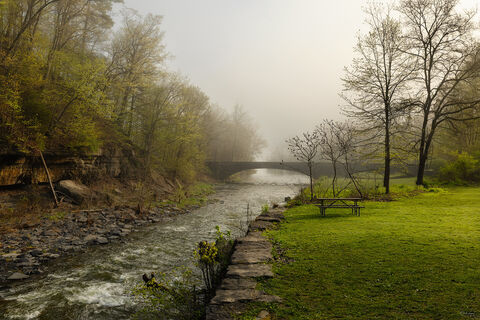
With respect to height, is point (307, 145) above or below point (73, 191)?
above

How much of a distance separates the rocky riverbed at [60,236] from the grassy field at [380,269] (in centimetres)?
800

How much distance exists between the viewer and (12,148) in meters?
14.2

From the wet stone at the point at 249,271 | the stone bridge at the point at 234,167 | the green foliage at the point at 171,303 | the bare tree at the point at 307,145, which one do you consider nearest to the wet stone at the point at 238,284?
the wet stone at the point at 249,271

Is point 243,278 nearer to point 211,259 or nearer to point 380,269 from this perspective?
point 211,259

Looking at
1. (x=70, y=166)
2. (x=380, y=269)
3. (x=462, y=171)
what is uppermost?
(x=70, y=166)

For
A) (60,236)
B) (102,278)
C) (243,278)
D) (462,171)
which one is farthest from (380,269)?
(462,171)

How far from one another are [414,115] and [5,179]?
26309mm

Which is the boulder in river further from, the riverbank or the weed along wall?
the weed along wall

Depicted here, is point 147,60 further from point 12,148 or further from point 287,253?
point 287,253

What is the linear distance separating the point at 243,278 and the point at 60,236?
10.2 metres

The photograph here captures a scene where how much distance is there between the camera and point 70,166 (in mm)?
18094

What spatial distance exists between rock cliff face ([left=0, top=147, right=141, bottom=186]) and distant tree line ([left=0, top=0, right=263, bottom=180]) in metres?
0.62

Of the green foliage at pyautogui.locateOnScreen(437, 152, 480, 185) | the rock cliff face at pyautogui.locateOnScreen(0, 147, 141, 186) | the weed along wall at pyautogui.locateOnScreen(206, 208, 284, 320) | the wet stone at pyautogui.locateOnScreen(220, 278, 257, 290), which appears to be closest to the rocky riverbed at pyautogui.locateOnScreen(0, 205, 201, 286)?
the rock cliff face at pyautogui.locateOnScreen(0, 147, 141, 186)

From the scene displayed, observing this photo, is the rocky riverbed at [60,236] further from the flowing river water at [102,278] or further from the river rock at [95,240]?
the flowing river water at [102,278]
